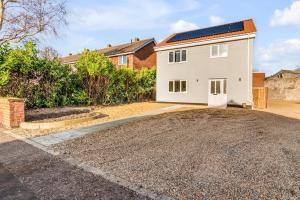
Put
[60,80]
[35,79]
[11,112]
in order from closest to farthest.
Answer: [11,112] < [35,79] < [60,80]

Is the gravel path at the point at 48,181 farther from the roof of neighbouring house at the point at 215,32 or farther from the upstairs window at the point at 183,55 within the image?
the upstairs window at the point at 183,55

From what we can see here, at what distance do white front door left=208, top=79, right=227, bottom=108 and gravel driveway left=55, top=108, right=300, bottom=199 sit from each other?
30.6 feet

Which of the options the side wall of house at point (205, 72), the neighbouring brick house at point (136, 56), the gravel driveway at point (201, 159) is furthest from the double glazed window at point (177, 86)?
the gravel driveway at point (201, 159)

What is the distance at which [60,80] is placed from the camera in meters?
15.5

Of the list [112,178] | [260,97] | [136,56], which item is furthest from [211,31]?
[112,178]

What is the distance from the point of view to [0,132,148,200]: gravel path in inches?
146

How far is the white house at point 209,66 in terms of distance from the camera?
1736 cm

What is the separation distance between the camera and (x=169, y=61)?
→ 22203mm

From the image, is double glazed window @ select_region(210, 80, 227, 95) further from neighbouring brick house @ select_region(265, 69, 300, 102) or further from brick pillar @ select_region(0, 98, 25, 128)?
neighbouring brick house @ select_region(265, 69, 300, 102)

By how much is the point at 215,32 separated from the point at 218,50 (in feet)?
6.93

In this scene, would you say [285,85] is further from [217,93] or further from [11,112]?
[11,112]

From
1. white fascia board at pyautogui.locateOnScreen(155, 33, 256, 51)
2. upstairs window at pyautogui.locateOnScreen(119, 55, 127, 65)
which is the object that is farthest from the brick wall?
white fascia board at pyautogui.locateOnScreen(155, 33, 256, 51)

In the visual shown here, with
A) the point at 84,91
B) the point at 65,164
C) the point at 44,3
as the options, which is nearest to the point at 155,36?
the point at 44,3

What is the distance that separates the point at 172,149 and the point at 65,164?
2.84 meters
